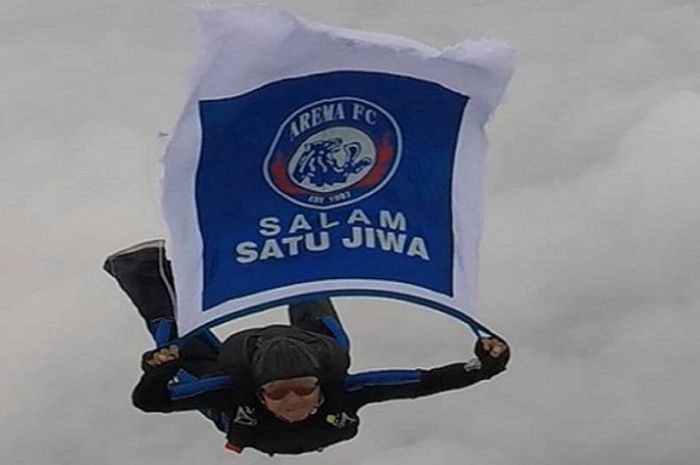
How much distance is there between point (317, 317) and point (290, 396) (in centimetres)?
157

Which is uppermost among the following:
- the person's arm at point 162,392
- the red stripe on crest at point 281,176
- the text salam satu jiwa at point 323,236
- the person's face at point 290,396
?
the red stripe on crest at point 281,176

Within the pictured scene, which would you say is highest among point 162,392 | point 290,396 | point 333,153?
point 333,153

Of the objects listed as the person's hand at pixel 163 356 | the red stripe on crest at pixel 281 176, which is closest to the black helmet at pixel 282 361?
the person's hand at pixel 163 356

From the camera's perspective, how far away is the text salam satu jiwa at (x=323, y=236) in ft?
65.9

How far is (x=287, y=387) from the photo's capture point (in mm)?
20422

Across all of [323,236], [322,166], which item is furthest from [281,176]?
[323,236]

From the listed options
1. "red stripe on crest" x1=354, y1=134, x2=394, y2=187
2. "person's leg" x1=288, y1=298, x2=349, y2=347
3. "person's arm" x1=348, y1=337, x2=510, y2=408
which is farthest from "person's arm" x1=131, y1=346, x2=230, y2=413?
"red stripe on crest" x1=354, y1=134, x2=394, y2=187

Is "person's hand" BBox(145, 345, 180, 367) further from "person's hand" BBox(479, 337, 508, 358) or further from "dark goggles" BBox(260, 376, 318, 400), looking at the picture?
"person's hand" BBox(479, 337, 508, 358)

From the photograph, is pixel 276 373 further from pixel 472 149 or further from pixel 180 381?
pixel 472 149

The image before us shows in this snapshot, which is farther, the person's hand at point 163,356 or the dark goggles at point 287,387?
the dark goggles at point 287,387

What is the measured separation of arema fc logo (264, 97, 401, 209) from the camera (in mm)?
19750

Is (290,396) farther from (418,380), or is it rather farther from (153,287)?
(153,287)

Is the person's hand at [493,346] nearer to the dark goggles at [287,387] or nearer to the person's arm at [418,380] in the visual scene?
the person's arm at [418,380]

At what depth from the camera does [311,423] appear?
2066 centimetres
